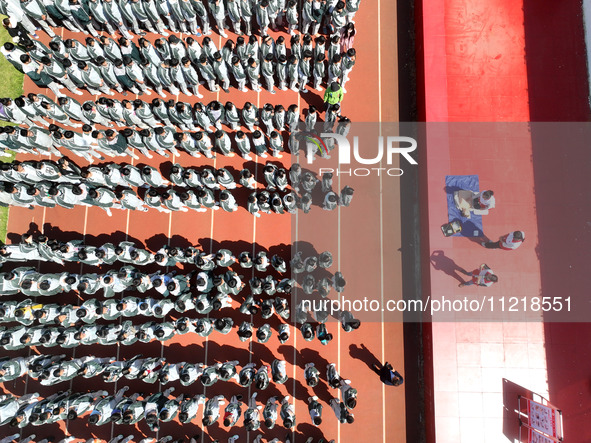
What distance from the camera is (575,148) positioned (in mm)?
8641

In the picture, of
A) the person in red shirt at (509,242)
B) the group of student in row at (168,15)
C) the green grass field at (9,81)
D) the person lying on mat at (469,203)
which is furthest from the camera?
the green grass field at (9,81)

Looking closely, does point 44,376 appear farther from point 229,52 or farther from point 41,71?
point 229,52

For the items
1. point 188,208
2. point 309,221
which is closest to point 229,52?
point 188,208

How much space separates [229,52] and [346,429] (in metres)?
8.94

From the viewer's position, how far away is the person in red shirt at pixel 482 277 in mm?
7422

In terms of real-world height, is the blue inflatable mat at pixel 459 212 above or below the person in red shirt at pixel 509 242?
above

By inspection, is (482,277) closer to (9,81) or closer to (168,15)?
(168,15)

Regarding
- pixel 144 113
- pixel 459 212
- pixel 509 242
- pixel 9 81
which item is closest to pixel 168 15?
pixel 144 113

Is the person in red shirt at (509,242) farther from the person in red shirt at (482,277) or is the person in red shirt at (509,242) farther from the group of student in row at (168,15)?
the group of student in row at (168,15)

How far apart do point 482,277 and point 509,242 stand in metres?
0.94

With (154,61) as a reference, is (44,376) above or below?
below

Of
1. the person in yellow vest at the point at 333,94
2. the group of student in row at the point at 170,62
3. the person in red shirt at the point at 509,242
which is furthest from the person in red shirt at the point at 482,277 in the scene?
the group of student in row at the point at 170,62

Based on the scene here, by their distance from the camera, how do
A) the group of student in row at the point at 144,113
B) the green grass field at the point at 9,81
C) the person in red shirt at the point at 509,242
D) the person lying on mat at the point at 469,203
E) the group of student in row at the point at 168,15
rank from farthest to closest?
the green grass field at the point at 9,81, the group of student in row at the point at 168,15, the person lying on mat at the point at 469,203, the group of student in row at the point at 144,113, the person in red shirt at the point at 509,242

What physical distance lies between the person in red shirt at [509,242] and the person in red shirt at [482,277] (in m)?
0.55
